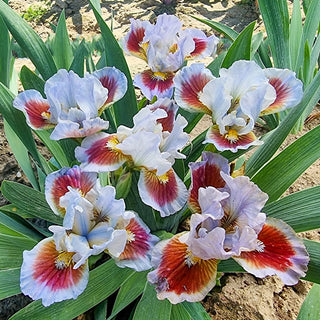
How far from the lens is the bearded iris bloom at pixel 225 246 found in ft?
2.34

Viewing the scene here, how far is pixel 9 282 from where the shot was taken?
0.90m

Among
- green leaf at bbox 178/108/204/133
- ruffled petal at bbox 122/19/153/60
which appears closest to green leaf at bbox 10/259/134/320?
green leaf at bbox 178/108/204/133

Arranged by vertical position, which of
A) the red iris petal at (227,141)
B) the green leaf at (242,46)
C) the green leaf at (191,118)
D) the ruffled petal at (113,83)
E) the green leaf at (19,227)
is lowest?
the green leaf at (19,227)

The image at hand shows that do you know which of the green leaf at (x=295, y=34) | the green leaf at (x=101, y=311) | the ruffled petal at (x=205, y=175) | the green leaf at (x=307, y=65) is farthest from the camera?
the green leaf at (x=295, y=34)

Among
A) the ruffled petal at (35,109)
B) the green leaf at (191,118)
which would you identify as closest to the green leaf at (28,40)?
the ruffled petal at (35,109)

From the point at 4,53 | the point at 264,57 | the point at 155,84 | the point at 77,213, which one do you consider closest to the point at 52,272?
the point at 77,213

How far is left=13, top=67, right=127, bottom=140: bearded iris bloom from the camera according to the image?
0.83 m

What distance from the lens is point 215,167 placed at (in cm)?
82

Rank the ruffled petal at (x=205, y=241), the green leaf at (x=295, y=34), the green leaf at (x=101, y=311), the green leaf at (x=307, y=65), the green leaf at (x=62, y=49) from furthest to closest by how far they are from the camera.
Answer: the green leaf at (x=295, y=34)
the green leaf at (x=307, y=65)
the green leaf at (x=62, y=49)
the green leaf at (x=101, y=311)
the ruffled petal at (x=205, y=241)

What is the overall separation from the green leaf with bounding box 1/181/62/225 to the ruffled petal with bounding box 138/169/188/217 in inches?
13.9

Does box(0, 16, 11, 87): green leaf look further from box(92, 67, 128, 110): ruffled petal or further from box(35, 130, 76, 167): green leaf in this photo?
box(92, 67, 128, 110): ruffled petal

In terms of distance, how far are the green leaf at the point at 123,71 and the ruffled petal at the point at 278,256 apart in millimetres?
520

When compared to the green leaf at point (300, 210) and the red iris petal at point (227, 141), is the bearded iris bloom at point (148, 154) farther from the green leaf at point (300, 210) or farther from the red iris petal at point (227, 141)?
the green leaf at point (300, 210)

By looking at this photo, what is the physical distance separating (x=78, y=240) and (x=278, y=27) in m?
1.26
